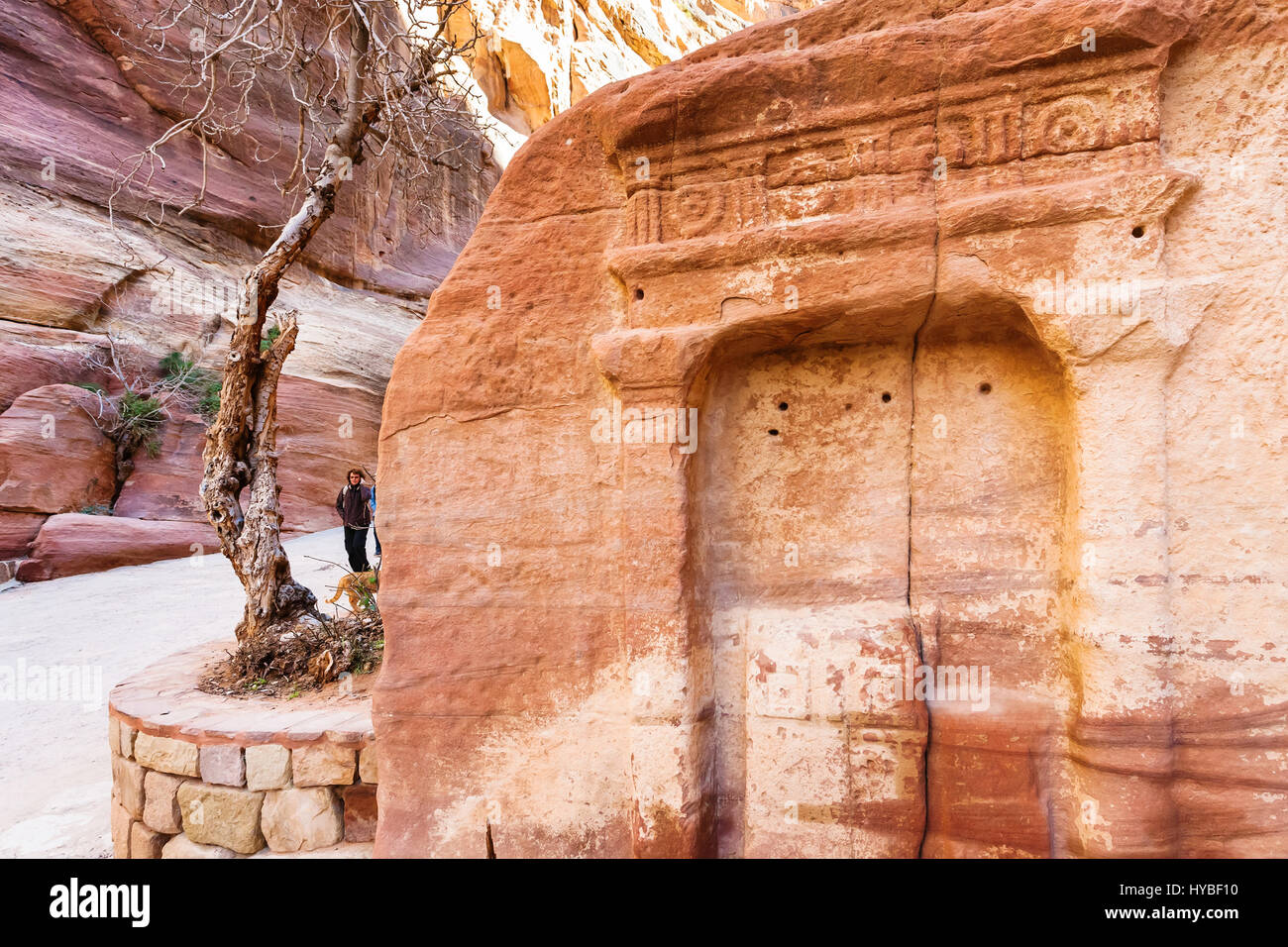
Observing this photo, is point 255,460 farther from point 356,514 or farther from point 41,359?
point 41,359

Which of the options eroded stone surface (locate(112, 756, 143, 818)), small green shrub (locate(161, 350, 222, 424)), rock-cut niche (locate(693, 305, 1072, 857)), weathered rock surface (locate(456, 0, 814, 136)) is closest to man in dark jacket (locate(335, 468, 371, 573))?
eroded stone surface (locate(112, 756, 143, 818))

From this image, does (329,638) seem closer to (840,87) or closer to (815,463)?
(815,463)

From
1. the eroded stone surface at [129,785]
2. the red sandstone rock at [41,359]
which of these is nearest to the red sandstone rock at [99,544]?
the red sandstone rock at [41,359]

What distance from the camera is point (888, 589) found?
2.76 m

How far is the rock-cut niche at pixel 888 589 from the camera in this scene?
256 centimetres

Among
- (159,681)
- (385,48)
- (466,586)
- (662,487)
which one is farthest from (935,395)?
(385,48)

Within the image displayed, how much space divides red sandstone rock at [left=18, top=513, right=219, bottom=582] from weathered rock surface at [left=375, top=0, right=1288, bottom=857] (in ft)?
29.2

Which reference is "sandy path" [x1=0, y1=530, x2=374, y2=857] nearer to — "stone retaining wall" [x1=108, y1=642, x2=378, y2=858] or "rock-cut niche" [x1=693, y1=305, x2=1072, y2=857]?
"stone retaining wall" [x1=108, y1=642, x2=378, y2=858]

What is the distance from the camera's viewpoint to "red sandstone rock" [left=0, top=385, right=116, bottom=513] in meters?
9.38

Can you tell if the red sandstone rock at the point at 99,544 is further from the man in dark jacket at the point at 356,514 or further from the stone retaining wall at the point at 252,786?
the stone retaining wall at the point at 252,786

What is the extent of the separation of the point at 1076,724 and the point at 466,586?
2.43 meters

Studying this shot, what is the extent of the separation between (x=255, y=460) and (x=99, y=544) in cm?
614

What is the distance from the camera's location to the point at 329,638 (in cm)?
489

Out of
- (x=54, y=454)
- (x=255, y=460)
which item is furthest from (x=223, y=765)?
(x=54, y=454)
